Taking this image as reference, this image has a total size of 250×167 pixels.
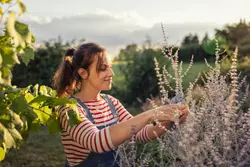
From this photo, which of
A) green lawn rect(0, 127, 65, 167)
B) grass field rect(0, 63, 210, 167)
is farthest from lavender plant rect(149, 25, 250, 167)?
green lawn rect(0, 127, 65, 167)

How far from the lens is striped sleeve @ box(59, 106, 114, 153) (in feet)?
7.88

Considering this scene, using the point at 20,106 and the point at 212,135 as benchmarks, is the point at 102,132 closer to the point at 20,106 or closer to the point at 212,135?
the point at 20,106

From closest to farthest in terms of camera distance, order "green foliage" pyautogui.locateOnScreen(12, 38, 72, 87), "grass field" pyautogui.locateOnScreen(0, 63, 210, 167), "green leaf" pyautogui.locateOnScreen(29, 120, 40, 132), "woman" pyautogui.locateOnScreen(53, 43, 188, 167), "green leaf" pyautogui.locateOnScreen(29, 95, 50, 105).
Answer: "green leaf" pyautogui.locateOnScreen(29, 95, 50, 105) < "green leaf" pyautogui.locateOnScreen(29, 120, 40, 132) < "woman" pyautogui.locateOnScreen(53, 43, 188, 167) < "grass field" pyautogui.locateOnScreen(0, 63, 210, 167) < "green foliage" pyautogui.locateOnScreen(12, 38, 72, 87)

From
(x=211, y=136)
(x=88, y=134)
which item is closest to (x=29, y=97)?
(x=88, y=134)

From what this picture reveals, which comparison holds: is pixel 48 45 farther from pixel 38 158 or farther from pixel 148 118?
pixel 148 118

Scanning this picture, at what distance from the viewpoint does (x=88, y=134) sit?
2.53 meters

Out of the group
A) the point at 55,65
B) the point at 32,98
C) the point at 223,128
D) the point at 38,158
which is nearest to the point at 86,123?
the point at 32,98

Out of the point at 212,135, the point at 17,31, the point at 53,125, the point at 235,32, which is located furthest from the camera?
the point at 235,32

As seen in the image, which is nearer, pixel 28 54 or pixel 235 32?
pixel 28 54

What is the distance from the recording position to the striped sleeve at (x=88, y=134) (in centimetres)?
240

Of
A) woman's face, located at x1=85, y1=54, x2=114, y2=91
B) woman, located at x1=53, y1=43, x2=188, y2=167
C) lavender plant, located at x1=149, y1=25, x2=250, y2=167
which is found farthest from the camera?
woman's face, located at x1=85, y1=54, x2=114, y2=91

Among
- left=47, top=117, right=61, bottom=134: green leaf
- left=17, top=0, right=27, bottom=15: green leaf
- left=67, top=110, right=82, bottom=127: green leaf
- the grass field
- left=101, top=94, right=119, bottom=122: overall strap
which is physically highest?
left=17, top=0, right=27, bottom=15: green leaf

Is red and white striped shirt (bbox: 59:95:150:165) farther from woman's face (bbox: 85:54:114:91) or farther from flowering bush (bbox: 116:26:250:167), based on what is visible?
flowering bush (bbox: 116:26:250:167)

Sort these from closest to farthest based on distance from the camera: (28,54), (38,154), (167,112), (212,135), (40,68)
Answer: (212,135)
(167,112)
(28,54)
(38,154)
(40,68)
